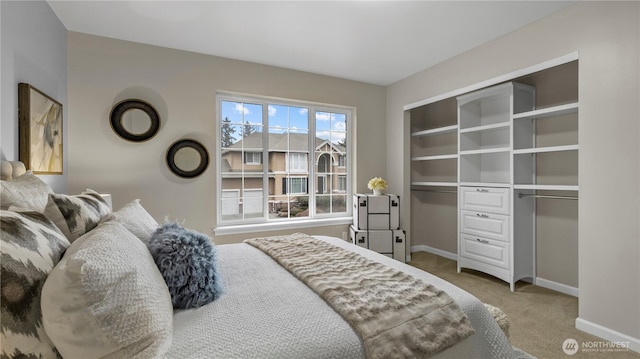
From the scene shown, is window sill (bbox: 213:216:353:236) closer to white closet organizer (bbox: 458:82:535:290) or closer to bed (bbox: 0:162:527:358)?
white closet organizer (bbox: 458:82:535:290)

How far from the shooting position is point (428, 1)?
234cm

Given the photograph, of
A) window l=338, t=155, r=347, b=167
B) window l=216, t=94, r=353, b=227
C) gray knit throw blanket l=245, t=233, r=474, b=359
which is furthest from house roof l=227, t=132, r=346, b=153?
gray knit throw blanket l=245, t=233, r=474, b=359

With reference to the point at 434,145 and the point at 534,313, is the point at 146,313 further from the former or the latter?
the point at 434,145

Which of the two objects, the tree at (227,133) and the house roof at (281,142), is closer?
the tree at (227,133)

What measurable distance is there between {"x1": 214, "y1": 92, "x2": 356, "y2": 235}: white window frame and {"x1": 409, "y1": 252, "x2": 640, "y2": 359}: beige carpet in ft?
5.00

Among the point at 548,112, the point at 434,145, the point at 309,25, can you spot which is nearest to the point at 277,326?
the point at 309,25

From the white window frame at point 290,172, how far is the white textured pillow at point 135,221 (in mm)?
1802

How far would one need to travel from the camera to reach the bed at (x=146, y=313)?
27.7 inches

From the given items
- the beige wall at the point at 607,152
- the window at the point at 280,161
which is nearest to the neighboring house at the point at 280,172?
the window at the point at 280,161

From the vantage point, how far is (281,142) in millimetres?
3887

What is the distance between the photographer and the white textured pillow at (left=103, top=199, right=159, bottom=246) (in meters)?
1.38

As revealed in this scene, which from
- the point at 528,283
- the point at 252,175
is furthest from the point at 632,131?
the point at 252,175

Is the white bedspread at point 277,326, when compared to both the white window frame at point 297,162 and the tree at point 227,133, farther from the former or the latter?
the white window frame at point 297,162

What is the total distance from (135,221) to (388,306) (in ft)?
4.15
